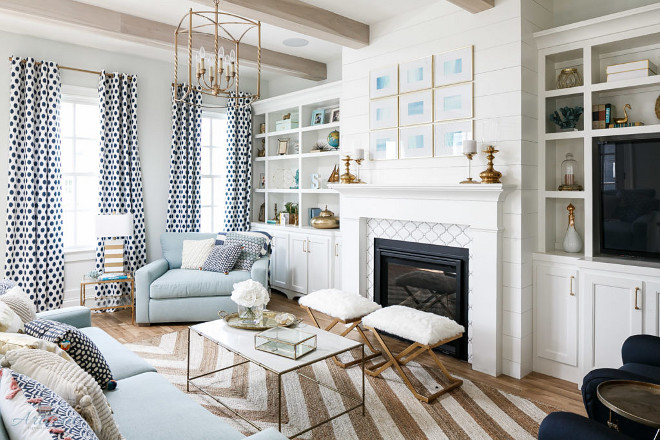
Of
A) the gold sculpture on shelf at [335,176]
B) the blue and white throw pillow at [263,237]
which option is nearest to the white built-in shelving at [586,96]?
the gold sculpture on shelf at [335,176]

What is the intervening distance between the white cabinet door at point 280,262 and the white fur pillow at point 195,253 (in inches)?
34.3

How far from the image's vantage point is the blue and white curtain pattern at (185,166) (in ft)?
17.6

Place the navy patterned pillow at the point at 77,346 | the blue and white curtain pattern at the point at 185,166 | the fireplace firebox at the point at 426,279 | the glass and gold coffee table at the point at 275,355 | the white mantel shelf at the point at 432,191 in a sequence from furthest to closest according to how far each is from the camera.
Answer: the blue and white curtain pattern at the point at 185,166
the fireplace firebox at the point at 426,279
the white mantel shelf at the point at 432,191
the glass and gold coffee table at the point at 275,355
the navy patterned pillow at the point at 77,346

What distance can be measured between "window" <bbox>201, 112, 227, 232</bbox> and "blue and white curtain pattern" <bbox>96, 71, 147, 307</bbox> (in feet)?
3.16

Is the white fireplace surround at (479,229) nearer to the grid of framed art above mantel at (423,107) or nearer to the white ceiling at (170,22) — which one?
the grid of framed art above mantel at (423,107)

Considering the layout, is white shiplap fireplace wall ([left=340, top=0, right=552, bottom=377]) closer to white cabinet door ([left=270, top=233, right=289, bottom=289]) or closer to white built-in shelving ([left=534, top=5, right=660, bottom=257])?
white built-in shelving ([left=534, top=5, right=660, bottom=257])

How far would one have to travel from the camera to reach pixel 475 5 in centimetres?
316

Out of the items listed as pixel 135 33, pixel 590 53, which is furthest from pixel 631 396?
pixel 135 33

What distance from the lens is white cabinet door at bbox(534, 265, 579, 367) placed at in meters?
3.12

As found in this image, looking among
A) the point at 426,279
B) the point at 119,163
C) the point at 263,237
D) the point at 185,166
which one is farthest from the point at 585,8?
the point at 119,163

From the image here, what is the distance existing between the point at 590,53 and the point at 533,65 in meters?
0.35

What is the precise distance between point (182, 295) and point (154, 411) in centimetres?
257

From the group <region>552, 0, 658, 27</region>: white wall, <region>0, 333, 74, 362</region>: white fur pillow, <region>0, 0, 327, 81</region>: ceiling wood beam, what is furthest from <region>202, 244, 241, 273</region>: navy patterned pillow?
<region>552, 0, 658, 27</region>: white wall

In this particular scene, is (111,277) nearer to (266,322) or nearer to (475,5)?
(266,322)
